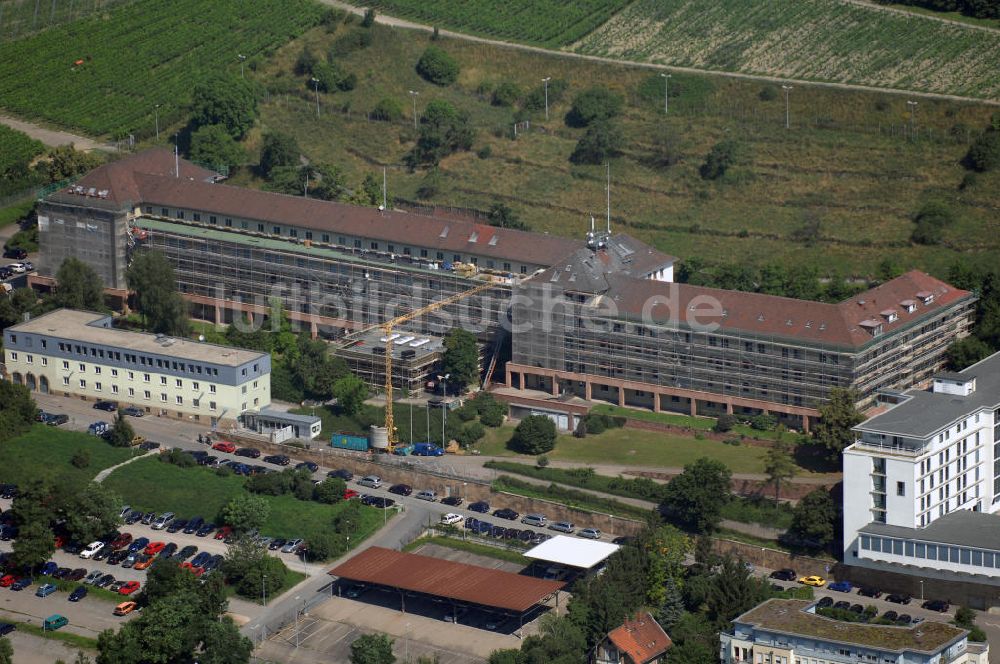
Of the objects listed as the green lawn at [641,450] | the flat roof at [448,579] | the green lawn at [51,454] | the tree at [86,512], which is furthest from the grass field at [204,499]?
the green lawn at [641,450]

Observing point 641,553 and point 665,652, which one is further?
point 641,553

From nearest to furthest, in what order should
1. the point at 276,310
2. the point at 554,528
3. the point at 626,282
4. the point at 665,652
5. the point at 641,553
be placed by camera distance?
the point at 665,652 → the point at 641,553 → the point at 554,528 → the point at 626,282 → the point at 276,310

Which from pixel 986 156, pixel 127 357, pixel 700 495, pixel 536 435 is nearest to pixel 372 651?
pixel 700 495

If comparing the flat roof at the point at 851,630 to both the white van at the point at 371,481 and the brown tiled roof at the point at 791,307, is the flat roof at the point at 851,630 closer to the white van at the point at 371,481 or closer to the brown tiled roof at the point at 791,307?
the brown tiled roof at the point at 791,307

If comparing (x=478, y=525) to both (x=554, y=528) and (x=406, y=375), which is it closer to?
(x=554, y=528)

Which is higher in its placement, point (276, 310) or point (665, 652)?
point (276, 310)

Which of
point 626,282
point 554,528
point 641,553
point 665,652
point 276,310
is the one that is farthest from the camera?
point 276,310

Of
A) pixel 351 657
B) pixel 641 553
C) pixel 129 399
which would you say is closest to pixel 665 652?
pixel 641 553
